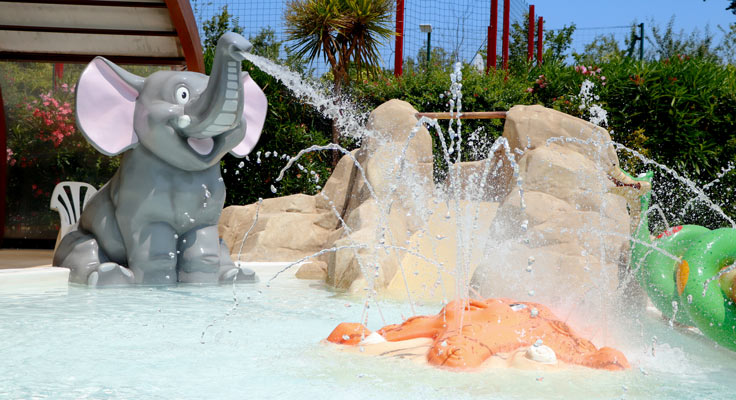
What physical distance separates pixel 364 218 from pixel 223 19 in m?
10.2

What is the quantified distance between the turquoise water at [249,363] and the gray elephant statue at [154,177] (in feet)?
2.60

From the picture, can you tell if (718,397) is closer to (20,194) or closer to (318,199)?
(318,199)

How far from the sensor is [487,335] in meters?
2.90

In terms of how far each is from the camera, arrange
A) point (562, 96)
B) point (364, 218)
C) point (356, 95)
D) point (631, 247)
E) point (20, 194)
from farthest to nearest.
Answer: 1. point (356, 95)
2. point (562, 96)
3. point (20, 194)
4. point (364, 218)
5. point (631, 247)

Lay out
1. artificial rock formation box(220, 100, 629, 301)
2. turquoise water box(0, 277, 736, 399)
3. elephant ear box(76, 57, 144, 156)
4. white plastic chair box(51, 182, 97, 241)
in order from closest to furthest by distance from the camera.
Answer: turquoise water box(0, 277, 736, 399) < artificial rock formation box(220, 100, 629, 301) < elephant ear box(76, 57, 144, 156) < white plastic chair box(51, 182, 97, 241)

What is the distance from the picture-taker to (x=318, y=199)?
328 inches

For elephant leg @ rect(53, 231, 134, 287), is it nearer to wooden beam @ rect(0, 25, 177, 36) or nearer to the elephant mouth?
the elephant mouth

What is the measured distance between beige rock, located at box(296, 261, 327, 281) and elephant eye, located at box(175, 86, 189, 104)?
190 cm

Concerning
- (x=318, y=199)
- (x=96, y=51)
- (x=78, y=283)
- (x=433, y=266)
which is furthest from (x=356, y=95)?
(x=78, y=283)

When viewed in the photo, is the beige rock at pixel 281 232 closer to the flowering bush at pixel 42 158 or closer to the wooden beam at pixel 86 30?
the flowering bush at pixel 42 158

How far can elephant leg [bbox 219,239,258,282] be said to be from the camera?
17.4ft

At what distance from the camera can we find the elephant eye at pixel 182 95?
5016mm

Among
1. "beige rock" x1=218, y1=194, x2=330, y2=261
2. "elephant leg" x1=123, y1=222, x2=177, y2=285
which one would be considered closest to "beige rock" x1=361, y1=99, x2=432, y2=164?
"beige rock" x1=218, y1=194, x2=330, y2=261

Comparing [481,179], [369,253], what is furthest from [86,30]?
[481,179]
